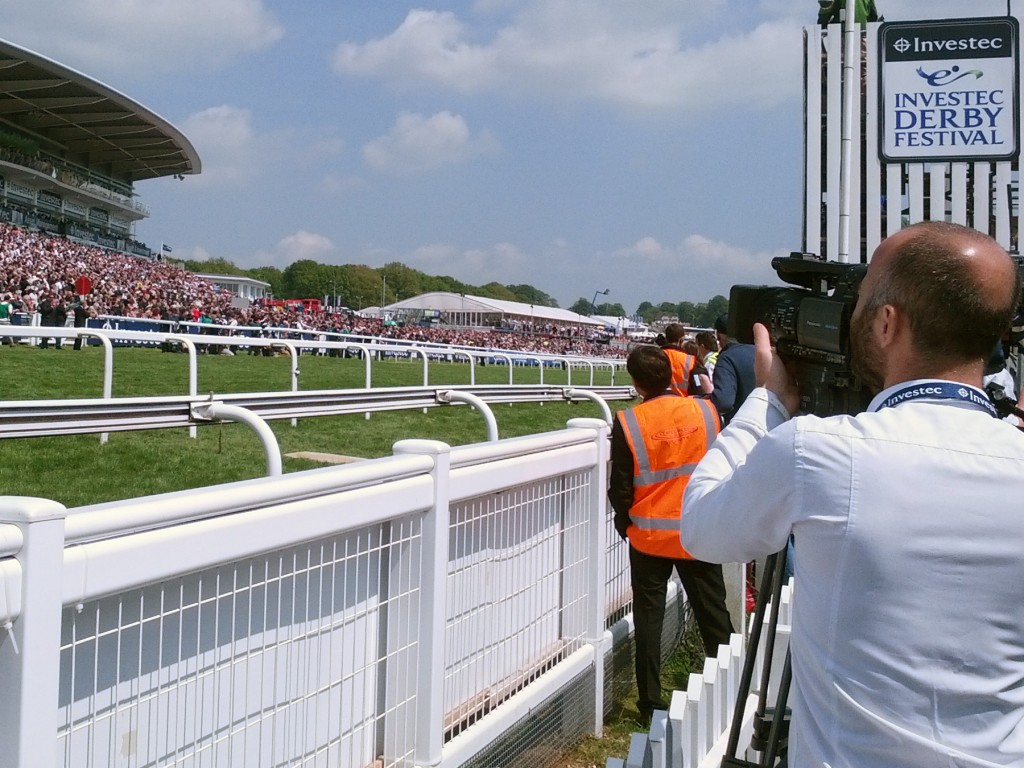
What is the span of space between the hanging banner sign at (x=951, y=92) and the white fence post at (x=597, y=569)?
271 cm

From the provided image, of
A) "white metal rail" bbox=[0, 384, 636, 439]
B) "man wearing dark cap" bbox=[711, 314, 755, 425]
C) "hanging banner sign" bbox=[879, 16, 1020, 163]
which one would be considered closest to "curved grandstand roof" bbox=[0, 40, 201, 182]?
"white metal rail" bbox=[0, 384, 636, 439]

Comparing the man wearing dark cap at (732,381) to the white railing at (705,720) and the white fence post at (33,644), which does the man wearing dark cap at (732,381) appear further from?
the white fence post at (33,644)

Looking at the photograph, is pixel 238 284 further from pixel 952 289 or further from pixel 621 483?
pixel 952 289

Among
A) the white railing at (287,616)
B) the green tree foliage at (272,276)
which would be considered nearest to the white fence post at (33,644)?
the white railing at (287,616)

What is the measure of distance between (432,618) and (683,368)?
590 centimetres

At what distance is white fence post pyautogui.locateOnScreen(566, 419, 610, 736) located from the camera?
13.1 feet

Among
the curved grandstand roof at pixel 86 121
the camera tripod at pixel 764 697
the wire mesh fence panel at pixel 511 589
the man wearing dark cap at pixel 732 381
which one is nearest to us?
the camera tripod at pixel 764 697

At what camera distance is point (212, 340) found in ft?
27.9

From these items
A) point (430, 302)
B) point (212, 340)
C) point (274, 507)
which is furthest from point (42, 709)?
point (430, 302)

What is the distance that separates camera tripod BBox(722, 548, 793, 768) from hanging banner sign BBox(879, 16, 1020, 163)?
398 cm

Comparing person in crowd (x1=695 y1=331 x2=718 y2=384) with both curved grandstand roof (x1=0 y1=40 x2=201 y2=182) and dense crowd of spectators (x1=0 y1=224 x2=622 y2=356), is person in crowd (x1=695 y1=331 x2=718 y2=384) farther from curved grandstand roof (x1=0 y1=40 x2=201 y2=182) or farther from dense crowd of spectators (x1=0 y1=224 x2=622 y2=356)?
curved grandstand roof (x1=0 y1=40 x2=201 y2=182)

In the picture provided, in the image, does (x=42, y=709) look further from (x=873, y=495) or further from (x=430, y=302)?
(x=430, y=302)

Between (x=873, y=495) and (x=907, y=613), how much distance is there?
0.59ft

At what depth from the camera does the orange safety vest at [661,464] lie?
430cm
